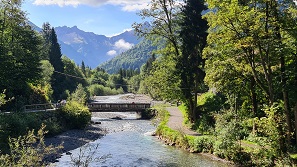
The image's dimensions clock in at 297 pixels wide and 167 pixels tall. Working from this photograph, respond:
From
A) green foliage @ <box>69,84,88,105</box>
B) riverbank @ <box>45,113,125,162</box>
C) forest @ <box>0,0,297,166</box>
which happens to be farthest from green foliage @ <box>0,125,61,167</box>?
green foliage @ <box>69,84,88,105</box>

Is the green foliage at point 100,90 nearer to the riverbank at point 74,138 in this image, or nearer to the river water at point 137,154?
the riverbank at point 74,138

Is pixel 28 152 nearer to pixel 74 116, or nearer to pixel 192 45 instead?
A: pixel 192 45

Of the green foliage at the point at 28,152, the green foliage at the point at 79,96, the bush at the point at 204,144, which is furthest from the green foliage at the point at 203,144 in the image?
the green foliage at the point at 79,96

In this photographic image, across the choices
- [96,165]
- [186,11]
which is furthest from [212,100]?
[96,165]

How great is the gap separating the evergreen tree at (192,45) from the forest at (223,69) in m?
0.11

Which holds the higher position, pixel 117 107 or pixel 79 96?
pixel 79 96

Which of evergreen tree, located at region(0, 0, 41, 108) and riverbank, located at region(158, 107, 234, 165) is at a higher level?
evergreen tree, located at region(0, 0, 41, 108)

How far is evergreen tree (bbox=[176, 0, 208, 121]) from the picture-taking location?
112 feet

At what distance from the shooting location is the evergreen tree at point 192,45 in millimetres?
34156

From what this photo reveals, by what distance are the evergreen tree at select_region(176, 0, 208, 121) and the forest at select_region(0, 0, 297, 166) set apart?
11 centimetres

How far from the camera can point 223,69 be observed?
2444 centimetres

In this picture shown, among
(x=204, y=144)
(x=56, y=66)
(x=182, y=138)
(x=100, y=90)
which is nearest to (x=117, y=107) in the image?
(x=182, y=138)

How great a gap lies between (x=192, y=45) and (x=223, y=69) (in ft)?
33.7

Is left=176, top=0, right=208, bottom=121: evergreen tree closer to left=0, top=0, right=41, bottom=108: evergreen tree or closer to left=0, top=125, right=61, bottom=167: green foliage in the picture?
left=0, top=0, right=41, bottom=108: evergreen tree
